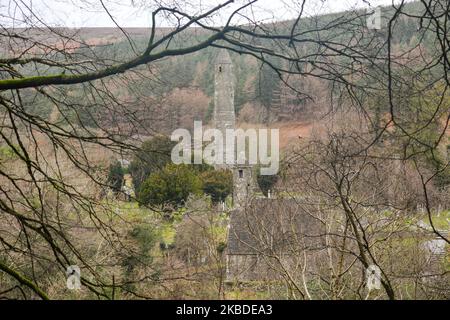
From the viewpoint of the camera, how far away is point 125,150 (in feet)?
10.2

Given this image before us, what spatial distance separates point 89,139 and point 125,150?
30cm

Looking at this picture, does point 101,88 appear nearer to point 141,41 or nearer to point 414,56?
point 141,41

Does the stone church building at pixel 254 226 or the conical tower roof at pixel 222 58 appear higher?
the conical tower roof at pixel 222 58

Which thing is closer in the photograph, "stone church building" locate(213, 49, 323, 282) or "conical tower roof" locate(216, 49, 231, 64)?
"stone church building" locate(213, 49, 323, 282)

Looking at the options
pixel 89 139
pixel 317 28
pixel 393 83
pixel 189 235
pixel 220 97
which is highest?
pixel 220 97

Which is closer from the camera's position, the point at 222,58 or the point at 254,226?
the point at 254,226

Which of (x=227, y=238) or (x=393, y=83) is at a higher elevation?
(x=227, y=238)

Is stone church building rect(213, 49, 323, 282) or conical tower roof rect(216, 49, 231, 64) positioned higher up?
conical tower roof rect(216, 49, 231, 64)

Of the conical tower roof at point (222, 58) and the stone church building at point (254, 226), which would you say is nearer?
the stone church building at point (254, 226)

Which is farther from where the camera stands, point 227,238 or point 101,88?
point 227,238

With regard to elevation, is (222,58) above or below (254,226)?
above
